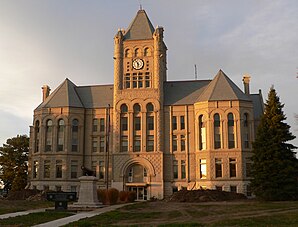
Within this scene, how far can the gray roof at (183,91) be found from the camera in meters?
56.3

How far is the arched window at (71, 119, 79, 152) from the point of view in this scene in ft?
186

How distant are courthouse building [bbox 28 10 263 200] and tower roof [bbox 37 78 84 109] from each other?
0.50 feet

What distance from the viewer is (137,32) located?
58.2m

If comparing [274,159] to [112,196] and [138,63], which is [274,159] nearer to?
[112,196]

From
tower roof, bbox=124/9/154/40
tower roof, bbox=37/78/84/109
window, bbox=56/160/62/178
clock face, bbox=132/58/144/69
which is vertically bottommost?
window, bbox=56/160/62/178

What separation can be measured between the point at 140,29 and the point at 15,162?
1087 inches

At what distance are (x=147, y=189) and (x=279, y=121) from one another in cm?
2178

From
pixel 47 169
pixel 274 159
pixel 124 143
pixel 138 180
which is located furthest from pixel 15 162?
pixel 274 159

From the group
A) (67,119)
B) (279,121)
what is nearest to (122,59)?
(67,119)

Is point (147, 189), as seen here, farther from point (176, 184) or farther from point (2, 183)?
point (2, 183)

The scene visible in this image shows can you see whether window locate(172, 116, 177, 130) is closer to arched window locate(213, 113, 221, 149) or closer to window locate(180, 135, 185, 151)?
window locate(180, 135, 185, 151)

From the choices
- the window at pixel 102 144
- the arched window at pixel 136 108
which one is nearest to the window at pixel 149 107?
the arched window at pixel 136 108

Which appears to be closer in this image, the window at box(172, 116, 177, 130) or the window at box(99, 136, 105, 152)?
the window at box(172, 116, 177, 130)

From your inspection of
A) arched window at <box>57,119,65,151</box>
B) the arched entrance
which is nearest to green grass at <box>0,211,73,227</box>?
the arched entrance
